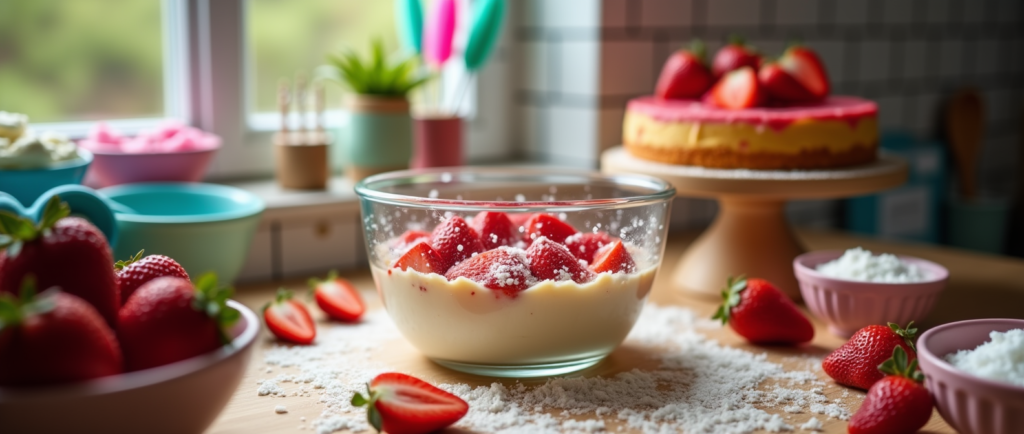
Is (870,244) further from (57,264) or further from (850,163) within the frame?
(57,264)

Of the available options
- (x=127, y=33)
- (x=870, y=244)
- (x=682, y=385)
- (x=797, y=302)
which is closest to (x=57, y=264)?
(x=682, y=385)

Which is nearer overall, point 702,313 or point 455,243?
point 455,243

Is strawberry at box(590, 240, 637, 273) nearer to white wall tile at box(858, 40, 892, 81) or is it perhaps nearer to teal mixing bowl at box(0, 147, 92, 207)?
teal mixing bowl at box(0, 147, 92, 207)

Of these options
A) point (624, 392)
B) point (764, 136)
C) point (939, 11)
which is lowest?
point (624, 392)

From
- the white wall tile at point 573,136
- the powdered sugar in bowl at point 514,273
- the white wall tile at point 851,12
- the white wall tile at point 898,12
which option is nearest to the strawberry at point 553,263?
the powdered sugar in bowl at point 514,273

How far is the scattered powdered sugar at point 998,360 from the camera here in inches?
27.6

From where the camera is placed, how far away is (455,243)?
876 millimetres

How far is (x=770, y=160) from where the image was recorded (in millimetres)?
1179

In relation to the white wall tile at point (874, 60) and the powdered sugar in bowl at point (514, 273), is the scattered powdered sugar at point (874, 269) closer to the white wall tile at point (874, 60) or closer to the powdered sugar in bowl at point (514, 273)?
the powdered sugar in bowl at point (514, 273)

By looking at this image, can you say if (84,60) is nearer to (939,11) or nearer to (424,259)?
(424,259)

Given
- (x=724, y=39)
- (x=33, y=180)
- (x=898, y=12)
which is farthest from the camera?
(x=898, y=12)

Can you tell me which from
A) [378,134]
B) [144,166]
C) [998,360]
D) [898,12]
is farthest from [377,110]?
[898,12]

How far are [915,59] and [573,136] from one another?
2.91 feet

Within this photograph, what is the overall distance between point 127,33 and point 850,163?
98 cm
